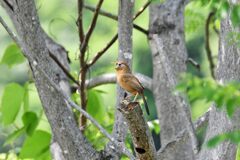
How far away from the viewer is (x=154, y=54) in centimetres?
590

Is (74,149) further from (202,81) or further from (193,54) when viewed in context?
(193,54)

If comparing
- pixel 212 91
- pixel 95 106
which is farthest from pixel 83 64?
pixel 212 91

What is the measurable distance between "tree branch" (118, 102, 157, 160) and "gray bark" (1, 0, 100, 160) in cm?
61

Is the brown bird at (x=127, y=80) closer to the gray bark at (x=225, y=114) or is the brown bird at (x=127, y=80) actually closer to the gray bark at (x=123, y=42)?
the gray bark at (x=123, y=42)

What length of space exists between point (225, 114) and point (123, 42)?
0.75m

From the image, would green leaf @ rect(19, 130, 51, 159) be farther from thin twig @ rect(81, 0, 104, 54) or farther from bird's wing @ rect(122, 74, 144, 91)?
bird's wing @ rect(122, 74, 144, 91)

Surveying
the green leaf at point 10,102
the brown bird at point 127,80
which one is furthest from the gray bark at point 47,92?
the green leaf at point 10,102

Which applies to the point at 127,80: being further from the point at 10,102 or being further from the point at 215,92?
the point at 215,92

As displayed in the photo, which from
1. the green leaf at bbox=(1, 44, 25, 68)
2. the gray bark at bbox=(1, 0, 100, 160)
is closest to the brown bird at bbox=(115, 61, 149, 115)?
the gray bark at bbox=(1, 0, 100, 160)

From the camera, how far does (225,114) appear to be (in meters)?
4.47

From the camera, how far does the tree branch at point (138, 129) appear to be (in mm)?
3961

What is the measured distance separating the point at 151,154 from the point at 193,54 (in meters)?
10.8

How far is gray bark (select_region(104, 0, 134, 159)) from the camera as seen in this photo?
15.6 feet

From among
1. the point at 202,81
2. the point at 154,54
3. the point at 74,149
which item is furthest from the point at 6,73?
the point at 202,81
